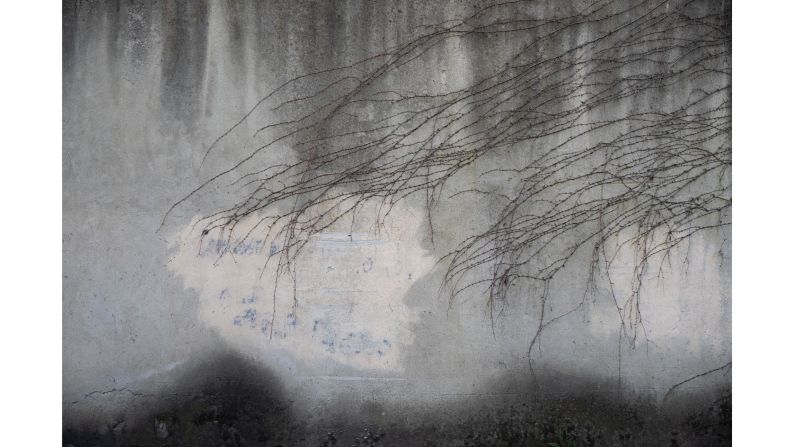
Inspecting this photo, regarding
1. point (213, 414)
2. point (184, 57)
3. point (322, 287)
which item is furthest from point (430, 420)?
point (184, 57)

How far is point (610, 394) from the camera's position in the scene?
3342mm

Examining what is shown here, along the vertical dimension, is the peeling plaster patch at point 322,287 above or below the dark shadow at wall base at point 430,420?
above

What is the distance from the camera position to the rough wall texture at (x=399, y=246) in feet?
11.0

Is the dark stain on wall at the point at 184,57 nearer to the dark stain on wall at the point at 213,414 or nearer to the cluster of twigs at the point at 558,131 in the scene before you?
the cluster of twigs at the point at 558,131

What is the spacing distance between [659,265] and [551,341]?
687 mm

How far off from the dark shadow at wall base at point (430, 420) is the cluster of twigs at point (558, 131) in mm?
458

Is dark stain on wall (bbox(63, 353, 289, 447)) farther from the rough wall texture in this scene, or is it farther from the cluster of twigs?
the cluster of twigs

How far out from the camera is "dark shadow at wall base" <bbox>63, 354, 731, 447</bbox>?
333 centimetres

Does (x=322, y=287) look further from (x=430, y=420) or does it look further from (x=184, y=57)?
(x=184, y=57)

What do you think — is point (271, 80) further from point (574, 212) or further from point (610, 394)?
Result: point (610, 394)

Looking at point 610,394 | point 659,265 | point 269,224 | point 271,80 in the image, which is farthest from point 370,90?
point 610,394

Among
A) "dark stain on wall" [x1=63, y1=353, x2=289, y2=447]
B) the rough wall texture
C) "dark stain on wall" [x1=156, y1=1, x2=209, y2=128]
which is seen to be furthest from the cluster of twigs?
"dark stain on wall" [x1=63, y1=353, x2=289, y2=447]

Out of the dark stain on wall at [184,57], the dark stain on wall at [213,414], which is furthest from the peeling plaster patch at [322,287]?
the dark stain on wall at [184,57]

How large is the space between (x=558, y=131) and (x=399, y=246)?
3.35 ft
